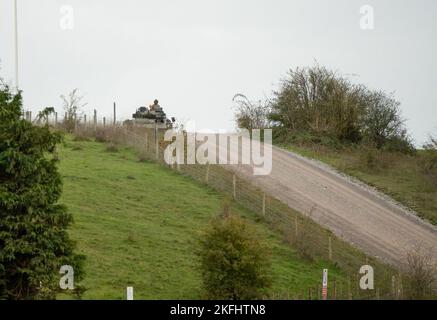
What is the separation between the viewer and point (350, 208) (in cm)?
4416

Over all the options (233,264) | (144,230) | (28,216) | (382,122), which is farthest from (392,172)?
(28,216)

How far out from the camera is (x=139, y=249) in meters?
31.6

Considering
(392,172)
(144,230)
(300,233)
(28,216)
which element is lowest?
(300,233)

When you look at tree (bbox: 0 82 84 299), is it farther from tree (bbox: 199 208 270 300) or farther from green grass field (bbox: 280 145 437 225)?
green grass field (bbox: 280 145 437 225)

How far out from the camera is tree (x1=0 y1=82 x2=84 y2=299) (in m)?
22.4

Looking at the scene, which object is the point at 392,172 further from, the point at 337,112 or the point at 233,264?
the point at 233,264

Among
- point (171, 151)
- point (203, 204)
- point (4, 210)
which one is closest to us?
point (4, 210)

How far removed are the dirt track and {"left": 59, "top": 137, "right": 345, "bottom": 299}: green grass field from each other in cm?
408

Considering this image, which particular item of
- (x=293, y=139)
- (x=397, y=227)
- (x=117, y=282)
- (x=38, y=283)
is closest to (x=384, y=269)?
(x=397, y=227)

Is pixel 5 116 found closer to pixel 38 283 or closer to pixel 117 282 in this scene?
pixel 38 283

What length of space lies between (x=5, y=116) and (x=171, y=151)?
2627 centimetres

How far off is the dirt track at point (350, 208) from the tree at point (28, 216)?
58.6ft

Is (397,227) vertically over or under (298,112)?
under

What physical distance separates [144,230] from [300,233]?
6.78m
